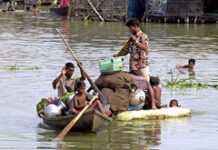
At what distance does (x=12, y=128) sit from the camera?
1184cm

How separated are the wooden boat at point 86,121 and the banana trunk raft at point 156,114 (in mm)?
805

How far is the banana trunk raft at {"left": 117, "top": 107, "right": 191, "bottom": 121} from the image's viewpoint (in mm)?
12336

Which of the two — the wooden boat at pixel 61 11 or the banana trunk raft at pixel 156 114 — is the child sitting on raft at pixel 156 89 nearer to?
the banana trunk raft at pixel 156 114

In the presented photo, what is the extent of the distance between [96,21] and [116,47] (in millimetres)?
14152

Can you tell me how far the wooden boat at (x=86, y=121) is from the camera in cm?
1098

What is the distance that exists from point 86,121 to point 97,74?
723 centimetres

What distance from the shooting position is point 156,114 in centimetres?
1269

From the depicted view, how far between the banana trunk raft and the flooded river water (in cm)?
11

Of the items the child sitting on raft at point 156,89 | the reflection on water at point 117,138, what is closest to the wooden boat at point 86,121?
the reflection on water at point 117,138

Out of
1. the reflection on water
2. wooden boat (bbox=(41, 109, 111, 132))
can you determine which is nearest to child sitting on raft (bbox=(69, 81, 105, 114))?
wooden boat (bbox=(41, 109, 111, 132))

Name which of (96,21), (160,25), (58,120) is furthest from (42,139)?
(96,21)

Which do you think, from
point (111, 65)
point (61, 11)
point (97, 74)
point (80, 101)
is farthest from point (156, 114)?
point (61, 11)

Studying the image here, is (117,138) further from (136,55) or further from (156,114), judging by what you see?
(136,55)

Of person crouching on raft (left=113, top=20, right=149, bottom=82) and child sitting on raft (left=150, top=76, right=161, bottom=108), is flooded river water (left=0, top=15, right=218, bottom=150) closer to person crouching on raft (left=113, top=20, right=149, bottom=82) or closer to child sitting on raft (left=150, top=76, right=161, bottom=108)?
child sitting on raft (left=150, top=76, right=161, bottom=108)
